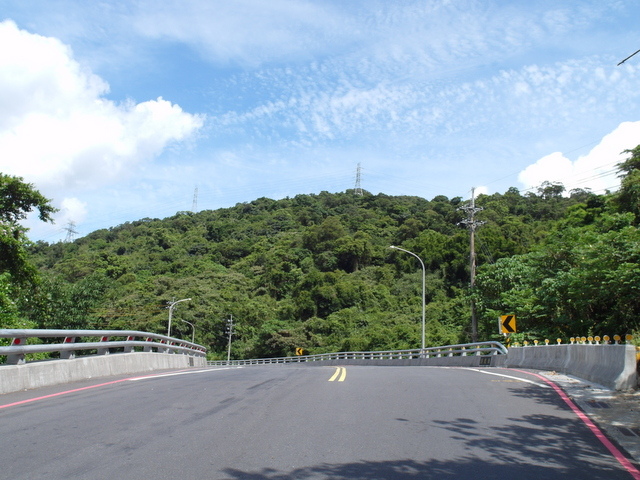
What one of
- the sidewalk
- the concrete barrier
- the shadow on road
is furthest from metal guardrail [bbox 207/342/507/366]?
the shadow on road

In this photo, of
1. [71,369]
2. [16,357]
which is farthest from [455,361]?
[16,357]

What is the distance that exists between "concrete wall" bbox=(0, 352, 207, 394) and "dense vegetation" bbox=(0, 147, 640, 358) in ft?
32.5

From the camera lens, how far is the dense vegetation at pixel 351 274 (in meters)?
30.1

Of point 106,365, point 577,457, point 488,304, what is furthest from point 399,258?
point 577,457

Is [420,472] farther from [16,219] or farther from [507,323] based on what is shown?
[16,219]

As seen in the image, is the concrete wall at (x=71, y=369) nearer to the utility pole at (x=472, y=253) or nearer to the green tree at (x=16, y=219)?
the green tree at (x=16, y=219)

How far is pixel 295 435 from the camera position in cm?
710

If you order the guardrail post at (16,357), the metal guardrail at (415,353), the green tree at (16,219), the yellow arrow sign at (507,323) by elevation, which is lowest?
the metal guardrail at (415,353)

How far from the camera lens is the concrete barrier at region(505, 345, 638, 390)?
10.6 meters

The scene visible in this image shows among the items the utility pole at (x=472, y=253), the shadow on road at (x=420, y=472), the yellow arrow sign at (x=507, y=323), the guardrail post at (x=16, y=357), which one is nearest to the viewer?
the shadow on road at (x=420, y=472)

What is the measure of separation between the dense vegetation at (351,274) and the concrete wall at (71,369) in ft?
32.5

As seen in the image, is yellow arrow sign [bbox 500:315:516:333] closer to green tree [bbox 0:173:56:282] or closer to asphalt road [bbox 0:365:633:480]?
asphalt road [bbox 0:365:633:480]

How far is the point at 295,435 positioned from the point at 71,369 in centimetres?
783

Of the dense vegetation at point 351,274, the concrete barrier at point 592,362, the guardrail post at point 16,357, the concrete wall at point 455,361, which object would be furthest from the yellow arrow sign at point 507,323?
the guardrail post at point 16,357
